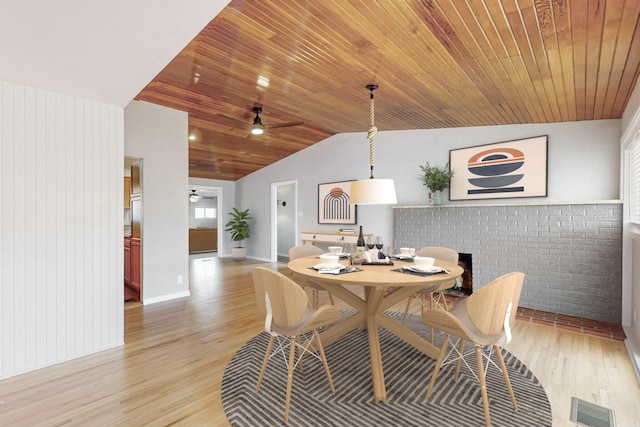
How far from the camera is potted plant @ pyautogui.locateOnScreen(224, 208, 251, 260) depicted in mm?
7801

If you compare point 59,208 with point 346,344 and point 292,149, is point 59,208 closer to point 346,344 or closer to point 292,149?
point 346,344

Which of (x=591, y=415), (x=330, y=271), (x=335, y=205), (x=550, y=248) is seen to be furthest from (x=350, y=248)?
(x=335, y=205)

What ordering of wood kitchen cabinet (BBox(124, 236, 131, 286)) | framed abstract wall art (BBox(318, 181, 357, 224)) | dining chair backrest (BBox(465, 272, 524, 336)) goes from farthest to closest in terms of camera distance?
1. framed abstract wall art (BBox(318, 181, 357, 224))
2. wood kitchen cabinet (BBox(124, 236, 131, 286))
3. dining chair backrest (BBox(465, 272, 524, 336))

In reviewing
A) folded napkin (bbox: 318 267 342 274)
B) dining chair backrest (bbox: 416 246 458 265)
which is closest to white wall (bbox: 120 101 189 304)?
folded napkin (bbox: 318 267 342 274)

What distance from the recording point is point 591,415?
179 cm

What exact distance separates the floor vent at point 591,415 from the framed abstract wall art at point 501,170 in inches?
103

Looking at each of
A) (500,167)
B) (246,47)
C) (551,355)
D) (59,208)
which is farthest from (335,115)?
(551,355)

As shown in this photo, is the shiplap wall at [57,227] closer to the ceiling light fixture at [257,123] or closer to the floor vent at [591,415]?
the ceiling light fixture at [257,123]

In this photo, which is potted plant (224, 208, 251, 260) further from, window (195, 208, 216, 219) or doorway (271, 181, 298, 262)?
window (195, 208, 216, 219)

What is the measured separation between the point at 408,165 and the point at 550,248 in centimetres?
219

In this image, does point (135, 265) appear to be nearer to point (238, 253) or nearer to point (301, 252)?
point (301, 252)

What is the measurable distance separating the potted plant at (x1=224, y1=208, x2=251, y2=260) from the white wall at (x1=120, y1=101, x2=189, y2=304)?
11.1ft

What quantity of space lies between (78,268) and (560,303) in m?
4.86

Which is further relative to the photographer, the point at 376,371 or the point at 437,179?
the point at 437,179
